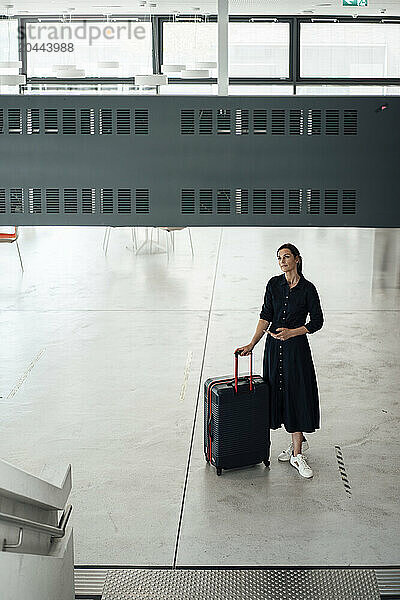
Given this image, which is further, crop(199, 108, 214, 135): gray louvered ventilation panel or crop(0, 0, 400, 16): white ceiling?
crop(0, 0, 400, 16): white ceiling

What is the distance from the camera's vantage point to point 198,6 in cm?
2055

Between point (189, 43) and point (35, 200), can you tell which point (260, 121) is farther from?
→ point (189, 43)

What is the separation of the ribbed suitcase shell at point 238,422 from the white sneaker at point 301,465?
0.28 metres

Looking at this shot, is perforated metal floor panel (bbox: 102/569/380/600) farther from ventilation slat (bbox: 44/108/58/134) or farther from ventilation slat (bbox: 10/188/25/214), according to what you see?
ventilation slat (bbox: 44/108/58/134)

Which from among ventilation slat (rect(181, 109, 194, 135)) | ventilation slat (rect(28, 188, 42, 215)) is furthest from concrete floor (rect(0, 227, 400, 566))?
ventilation slat (rect(181, 109, 194, 135))

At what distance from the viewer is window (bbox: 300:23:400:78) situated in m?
21.9

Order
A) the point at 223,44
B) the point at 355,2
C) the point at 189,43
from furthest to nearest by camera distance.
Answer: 1. the point at 189,43
2. the point at 355,2
3. the point at 223,44

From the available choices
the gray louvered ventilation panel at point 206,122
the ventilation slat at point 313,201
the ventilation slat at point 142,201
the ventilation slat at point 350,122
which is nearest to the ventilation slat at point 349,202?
the ventilation slat at point 313,201

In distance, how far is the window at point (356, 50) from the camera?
71.9 feet

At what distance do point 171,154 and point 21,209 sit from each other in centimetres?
66

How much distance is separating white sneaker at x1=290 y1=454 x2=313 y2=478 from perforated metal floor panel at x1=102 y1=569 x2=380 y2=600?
1354 mm

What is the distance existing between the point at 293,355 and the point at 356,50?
17.0 m

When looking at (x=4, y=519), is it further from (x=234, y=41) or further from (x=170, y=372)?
(x=234, y=41)

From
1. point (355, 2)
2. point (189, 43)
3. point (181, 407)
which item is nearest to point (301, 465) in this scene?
point (181, 407)
